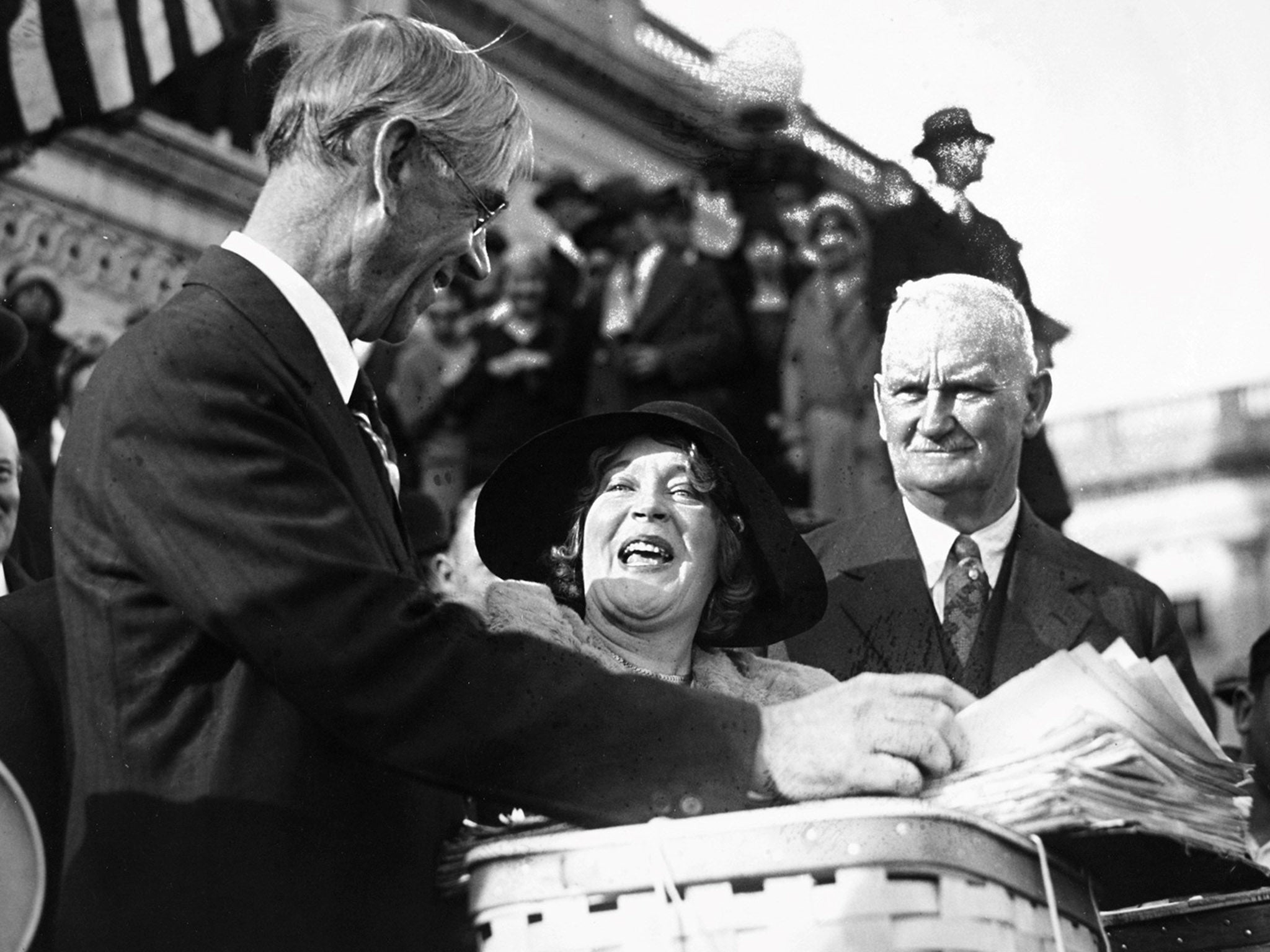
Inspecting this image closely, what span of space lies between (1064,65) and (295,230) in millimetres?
1516

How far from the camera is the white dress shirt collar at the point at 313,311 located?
1.72m

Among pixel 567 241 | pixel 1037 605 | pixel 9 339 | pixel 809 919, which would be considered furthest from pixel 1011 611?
pixel 567 241

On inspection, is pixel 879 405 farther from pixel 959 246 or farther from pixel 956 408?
pixel 959 246

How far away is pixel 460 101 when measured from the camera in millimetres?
1799

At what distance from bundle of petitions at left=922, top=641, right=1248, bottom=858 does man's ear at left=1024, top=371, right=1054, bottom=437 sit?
41.0 inches

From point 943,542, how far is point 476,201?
3.27 feet

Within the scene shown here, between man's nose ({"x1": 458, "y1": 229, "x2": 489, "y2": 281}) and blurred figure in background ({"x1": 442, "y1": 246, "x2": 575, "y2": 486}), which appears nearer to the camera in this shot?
man's nose ({"x1": 458, "y1": 229, "x2": 489, "y2": 281})

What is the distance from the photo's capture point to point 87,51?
453cm

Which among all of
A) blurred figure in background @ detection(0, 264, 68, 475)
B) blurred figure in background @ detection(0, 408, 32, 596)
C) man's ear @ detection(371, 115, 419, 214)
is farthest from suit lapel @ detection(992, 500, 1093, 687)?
blurred figure in background @ detection(0, 264, 68, 475)

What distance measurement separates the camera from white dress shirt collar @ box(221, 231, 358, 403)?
1.72 m

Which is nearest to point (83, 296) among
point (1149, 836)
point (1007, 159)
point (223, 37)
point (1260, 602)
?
point (223, 37)

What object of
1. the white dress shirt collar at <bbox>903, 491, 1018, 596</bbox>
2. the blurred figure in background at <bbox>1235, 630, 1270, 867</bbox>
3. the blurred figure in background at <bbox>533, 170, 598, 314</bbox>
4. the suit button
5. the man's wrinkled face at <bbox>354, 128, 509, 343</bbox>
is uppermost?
the blurred figure in background at <bbox>533, 170, 598, 314</bbox>

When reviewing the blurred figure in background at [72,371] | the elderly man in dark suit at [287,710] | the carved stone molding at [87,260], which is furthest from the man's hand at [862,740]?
the carved stone molding at [87,260]

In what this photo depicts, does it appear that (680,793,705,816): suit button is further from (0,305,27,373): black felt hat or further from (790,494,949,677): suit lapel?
(0,305,27,373): black felt hat
